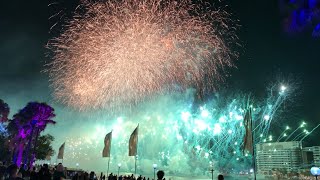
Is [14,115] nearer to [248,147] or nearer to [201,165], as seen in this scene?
[248,147]

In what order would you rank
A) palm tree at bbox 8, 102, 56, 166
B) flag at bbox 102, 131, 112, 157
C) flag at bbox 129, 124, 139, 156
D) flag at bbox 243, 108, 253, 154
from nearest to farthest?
flag at bbox 243, 108, 253, 154 < flag at bbox 129, 124, 139, 156 < flag at bbox 102, 131, 112, 157 < palm tree at bbox 8, 102, 56, 166

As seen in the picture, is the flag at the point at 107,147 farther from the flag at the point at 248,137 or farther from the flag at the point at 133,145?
the flag at the point at 248,137

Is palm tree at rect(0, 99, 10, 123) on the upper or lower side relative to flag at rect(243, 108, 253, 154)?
upper

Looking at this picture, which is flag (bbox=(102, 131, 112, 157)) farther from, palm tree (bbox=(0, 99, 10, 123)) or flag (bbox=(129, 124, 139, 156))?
palm tree (bbox=(0, 99, 10, 123))

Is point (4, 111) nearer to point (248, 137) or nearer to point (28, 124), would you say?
point (28, 124)

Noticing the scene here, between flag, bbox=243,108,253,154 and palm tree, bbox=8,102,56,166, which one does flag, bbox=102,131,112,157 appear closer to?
flag, bbox=243,108,253,154

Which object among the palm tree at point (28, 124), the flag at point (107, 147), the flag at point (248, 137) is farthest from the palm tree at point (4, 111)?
the flag at point (248, 137)

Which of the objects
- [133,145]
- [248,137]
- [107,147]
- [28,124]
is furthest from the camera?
[28,124]

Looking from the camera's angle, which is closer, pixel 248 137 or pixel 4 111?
pixel 248 137

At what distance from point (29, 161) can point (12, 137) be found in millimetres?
5440

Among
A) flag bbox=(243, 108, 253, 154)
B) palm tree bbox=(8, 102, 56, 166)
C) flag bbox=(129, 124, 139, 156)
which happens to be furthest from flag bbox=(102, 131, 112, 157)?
palm tree bbox=(8, 102, 56, 166)

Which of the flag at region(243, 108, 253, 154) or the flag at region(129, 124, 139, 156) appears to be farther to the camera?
the flag at region(129, 124, 139, 156)

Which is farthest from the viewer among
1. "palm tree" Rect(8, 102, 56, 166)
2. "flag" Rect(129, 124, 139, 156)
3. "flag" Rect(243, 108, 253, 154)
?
"palm tree" Rect(8, 102, 56, 166)

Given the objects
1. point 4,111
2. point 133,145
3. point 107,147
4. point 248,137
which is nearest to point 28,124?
point 4,111
